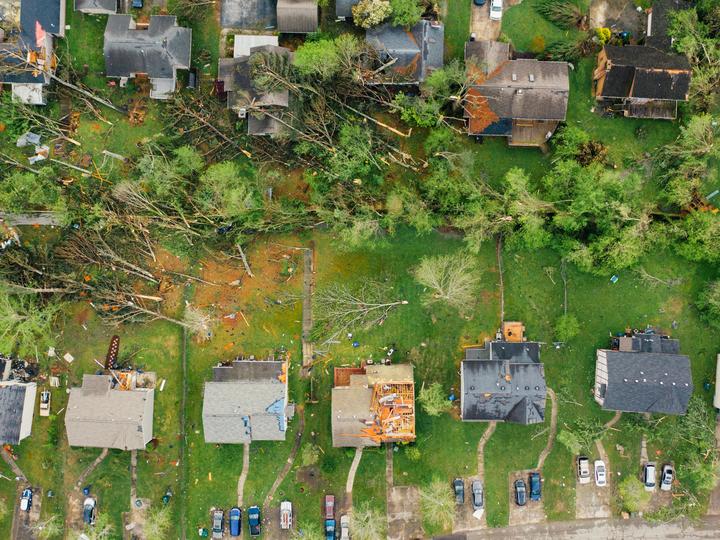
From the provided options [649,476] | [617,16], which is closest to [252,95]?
[617,16]

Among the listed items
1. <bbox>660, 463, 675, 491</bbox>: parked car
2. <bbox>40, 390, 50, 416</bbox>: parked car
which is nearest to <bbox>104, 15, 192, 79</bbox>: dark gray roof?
<bbox>40, 390, 50, 416</bbox>: parked car

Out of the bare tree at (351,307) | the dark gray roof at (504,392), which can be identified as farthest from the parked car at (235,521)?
the dark gray roof at (504,392)

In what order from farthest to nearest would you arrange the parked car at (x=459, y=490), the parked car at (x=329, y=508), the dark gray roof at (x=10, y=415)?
1. the parked car at (x=459, y=490)
2. the parked car at (x=329, y=508)
3. the dark gray roof at (x=10, y=415)

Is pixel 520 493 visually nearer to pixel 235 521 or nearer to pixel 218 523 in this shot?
pixel 235 521

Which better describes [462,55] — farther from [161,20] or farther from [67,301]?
[67,301]

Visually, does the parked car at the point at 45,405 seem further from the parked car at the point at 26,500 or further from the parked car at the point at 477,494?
the parked car at the point at 477,494
